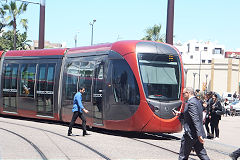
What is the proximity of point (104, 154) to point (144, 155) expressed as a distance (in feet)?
2.99

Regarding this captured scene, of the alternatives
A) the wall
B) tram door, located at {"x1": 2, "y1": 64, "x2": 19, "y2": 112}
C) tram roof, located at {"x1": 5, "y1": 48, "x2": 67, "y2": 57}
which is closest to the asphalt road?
tram roof, located at {"x1": 5, "y1": 48, "x2": 67, "y2": 57}

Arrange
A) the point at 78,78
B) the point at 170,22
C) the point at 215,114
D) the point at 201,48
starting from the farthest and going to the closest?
the point at 201,48 → the point at 170,22 → the point at 78,78 → the point at 215,114

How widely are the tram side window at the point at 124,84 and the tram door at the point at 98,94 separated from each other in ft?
2.37

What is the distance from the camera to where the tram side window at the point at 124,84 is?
1442 centimetres

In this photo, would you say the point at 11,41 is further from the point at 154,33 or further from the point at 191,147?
the point at 191,147

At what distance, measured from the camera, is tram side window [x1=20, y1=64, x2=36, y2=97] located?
1984 centimetres

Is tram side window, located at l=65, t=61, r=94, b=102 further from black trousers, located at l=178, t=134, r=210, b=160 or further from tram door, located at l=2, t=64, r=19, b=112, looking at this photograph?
black trousers, located at l=178, t=134, r=210, b=160

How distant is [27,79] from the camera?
2009 cm

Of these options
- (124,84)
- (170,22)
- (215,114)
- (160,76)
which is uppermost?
(170,22)

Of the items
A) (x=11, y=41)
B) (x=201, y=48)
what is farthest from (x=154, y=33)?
(x=201, y=48)

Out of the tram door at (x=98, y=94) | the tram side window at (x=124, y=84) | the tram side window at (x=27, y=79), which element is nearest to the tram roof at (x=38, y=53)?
the tram side window at (x=27, y=79)

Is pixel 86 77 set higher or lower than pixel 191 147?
higher

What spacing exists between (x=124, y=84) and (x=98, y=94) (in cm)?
137

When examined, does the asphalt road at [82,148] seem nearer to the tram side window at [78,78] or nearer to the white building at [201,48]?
the tram side window at [78,78]
